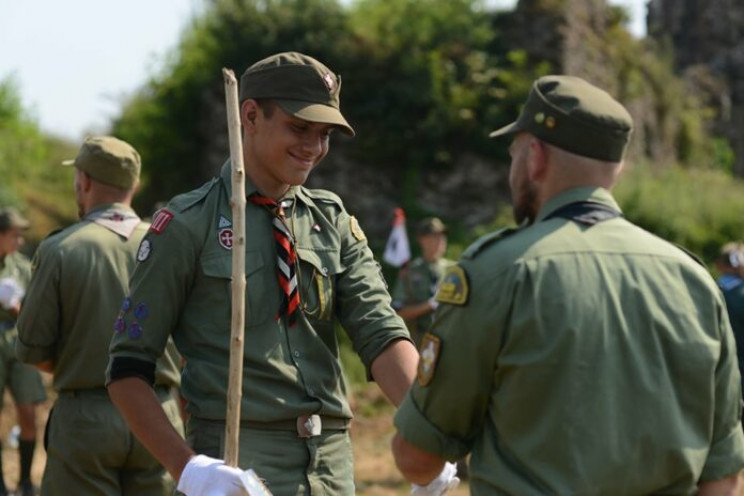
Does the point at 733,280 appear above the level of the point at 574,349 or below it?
below

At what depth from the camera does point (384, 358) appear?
404 centimetres

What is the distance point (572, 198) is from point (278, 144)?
127 centimetres

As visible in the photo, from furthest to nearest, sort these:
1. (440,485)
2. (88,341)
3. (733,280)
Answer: (733,280) < (88,341) < (440,485)

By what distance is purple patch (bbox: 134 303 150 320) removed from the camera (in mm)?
3764

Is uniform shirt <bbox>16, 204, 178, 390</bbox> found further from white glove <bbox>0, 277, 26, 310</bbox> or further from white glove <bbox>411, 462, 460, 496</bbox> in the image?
white glove <bbox>0, 277, 26, 310</bbox>

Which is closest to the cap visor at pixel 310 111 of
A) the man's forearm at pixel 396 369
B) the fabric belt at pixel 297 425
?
the man's forearm at pixel 396 369

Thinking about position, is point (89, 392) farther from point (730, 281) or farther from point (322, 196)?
point (730, 281)

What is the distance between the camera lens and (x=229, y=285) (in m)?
3.85

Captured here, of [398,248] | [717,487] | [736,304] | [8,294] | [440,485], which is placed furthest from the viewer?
[398,248]

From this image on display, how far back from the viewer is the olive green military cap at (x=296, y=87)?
394 centimetres

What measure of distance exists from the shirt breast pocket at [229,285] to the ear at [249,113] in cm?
44

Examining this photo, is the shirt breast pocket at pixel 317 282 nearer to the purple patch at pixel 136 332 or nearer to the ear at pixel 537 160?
the purple patch at pixel 136 332

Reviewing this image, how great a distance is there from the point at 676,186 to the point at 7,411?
34.9 feet

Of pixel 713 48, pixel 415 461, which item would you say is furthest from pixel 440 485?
pixel 713 48
